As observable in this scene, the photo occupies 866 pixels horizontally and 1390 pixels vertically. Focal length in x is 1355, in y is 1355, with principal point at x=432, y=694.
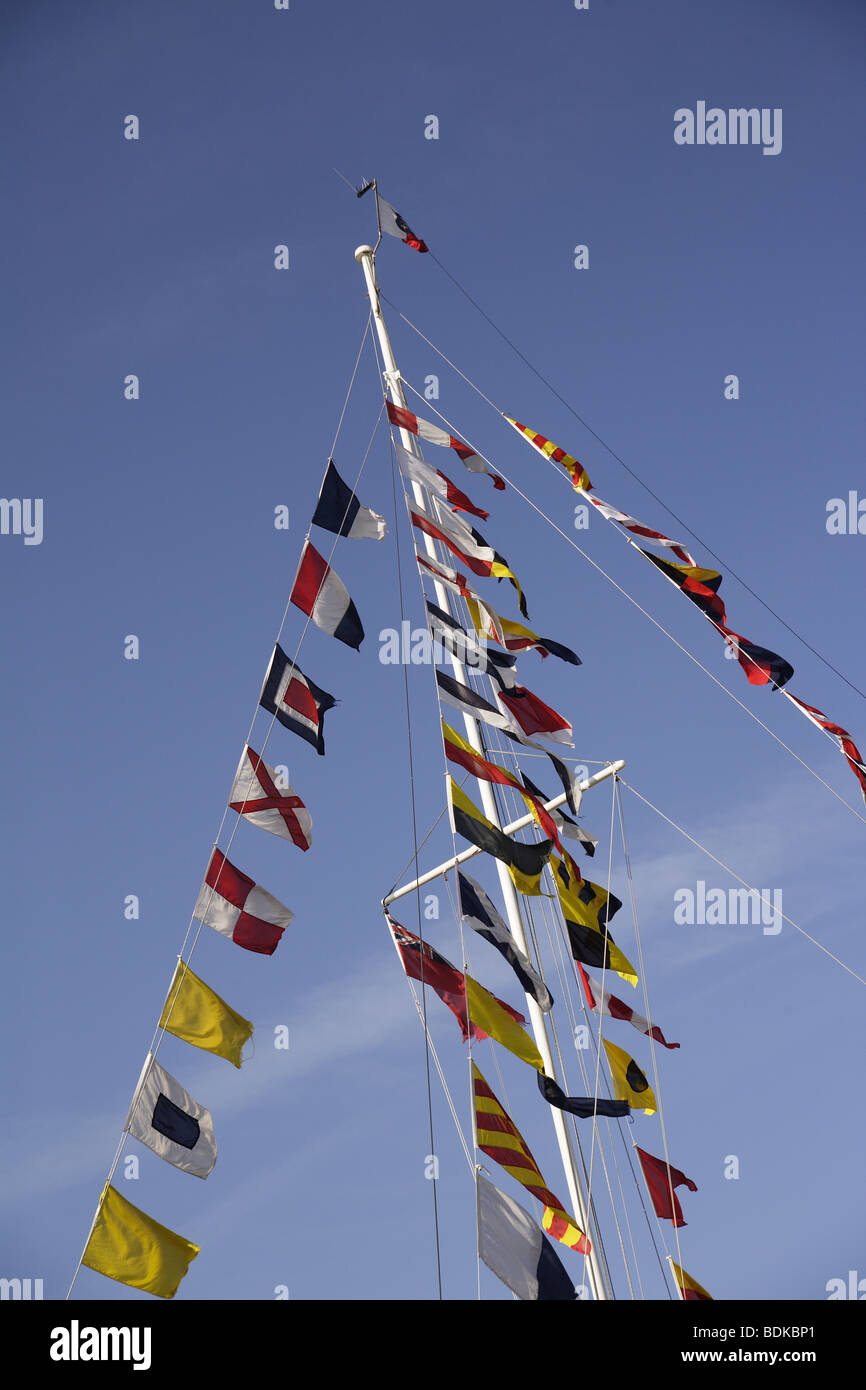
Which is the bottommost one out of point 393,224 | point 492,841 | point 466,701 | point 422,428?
point 492,841

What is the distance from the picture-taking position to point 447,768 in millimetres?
12055

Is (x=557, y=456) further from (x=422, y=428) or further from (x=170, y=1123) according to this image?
(x=170, y=1123)

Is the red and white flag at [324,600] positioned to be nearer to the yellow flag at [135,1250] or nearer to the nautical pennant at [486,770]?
→ the nautical pennant at [486,770]

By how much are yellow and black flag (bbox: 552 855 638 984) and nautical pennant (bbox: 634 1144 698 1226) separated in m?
2.24

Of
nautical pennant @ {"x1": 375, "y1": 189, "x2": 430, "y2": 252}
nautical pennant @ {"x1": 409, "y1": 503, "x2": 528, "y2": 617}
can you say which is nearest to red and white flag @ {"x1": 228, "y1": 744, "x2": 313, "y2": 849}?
nautical pennant @ {"x1": 409, "y1": 503, "x2": 528, "y2": 617}

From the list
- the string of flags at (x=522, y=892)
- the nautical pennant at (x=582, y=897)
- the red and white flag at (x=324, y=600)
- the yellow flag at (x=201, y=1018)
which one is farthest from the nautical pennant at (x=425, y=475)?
the yellow flag at (x=201, y=1018)

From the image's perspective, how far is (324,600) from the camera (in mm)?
14078

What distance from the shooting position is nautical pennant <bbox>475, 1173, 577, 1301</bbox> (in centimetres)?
947

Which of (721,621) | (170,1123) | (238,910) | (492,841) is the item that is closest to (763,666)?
(721,621)

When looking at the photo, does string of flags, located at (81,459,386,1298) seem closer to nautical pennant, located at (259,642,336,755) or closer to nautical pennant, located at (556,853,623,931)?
nautical pennant, located at (259,642,336,755)

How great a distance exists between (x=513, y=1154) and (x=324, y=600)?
592cm

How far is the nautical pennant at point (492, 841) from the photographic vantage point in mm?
11508
